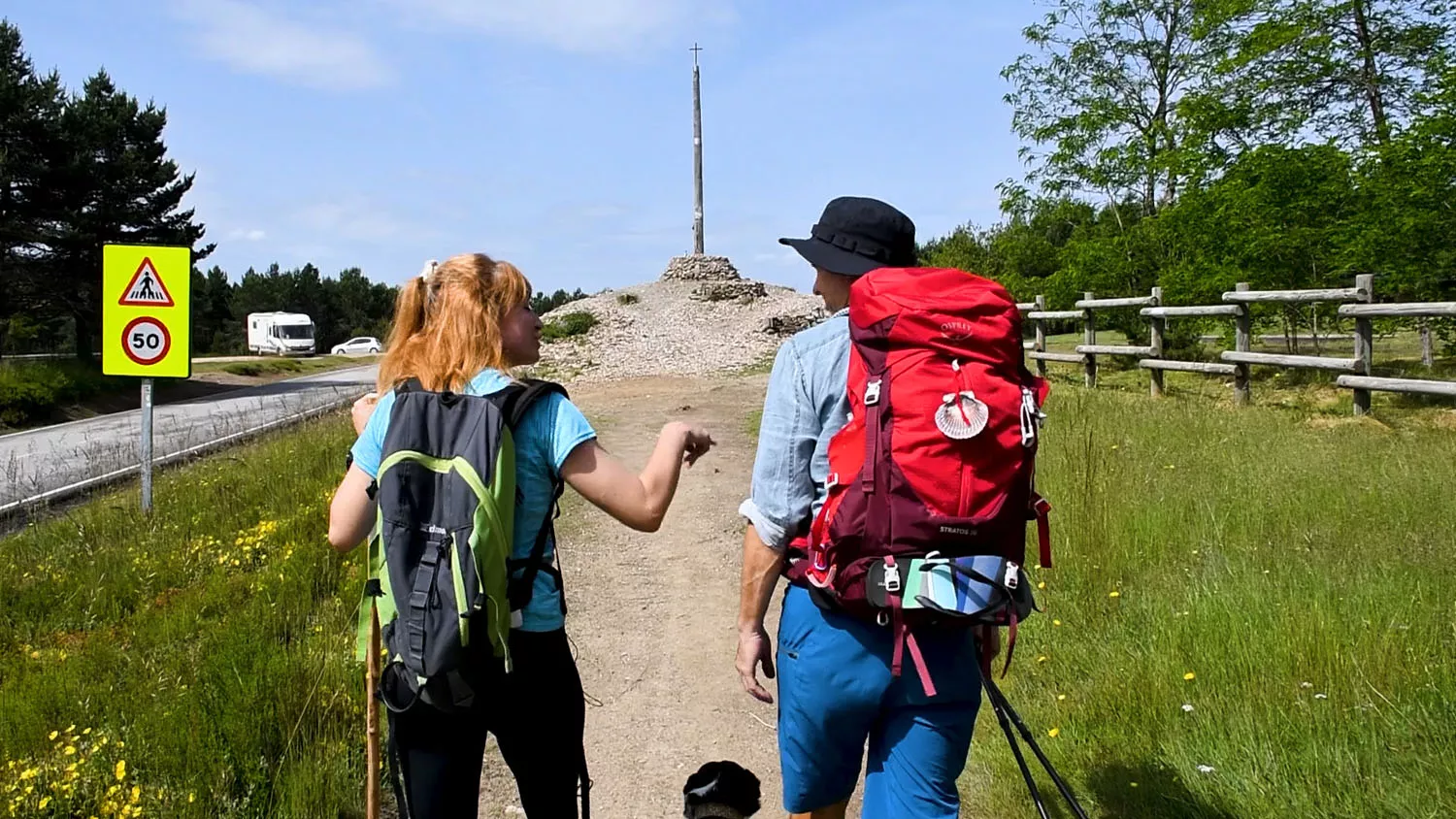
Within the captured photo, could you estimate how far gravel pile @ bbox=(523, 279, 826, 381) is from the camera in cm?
2522

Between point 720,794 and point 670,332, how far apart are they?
28276mm

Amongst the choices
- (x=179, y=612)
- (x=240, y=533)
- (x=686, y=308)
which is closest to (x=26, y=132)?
(x=686, y=308)

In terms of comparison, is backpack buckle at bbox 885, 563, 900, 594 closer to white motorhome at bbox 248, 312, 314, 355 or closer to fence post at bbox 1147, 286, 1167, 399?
fence post at bbox 1147, 286, 1167, 399

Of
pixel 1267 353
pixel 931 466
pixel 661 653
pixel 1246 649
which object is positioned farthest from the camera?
pixel 1267 353

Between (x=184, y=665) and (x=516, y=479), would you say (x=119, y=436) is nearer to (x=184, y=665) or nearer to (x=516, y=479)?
(x=184, y=665)

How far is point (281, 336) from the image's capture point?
66.0 meters

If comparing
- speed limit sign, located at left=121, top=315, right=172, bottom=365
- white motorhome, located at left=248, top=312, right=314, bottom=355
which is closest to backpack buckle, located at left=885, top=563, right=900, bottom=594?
speed limit sign, located at left=121, top=315, right=172, bottom=365

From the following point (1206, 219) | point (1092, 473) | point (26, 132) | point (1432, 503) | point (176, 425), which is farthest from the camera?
point (26, 132)

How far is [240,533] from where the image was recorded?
308 inches

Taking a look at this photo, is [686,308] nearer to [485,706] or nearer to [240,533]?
[240,533]

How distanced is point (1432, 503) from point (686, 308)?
2906 centimetres

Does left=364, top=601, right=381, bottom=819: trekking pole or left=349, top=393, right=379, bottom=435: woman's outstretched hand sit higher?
left=349, top=393, right=379, bottom=435: woman's outstretched hand

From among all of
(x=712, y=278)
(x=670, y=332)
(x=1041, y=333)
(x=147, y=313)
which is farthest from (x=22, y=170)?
(x=1041, y=333)

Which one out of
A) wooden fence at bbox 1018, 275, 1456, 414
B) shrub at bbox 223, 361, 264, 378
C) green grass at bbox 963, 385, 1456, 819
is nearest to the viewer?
green grass at bbox 963, 385, 1456, 819
